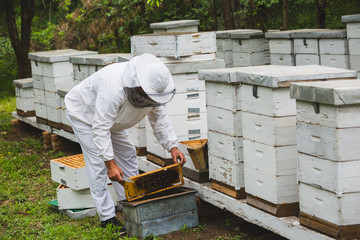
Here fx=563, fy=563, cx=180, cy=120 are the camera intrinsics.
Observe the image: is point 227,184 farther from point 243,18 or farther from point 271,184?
point 243,18

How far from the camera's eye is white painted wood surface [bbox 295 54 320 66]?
304 inches

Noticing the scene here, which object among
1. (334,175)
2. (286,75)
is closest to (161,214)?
(286,75)

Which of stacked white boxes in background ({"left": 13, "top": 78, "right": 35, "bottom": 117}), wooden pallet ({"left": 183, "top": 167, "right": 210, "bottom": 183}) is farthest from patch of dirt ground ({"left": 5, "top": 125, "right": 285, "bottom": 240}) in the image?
stacked white boxes in background ({"left": 13, "top": 78, "right": 35, "bottom": 117})

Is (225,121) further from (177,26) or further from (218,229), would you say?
(177,26)

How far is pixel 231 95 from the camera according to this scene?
4746 mm

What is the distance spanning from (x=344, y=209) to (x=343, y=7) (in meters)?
10.2

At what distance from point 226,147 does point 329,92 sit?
1.48m

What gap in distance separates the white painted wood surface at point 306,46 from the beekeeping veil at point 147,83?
362 cm

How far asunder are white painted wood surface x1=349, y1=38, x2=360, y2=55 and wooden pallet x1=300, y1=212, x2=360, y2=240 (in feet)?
11.7

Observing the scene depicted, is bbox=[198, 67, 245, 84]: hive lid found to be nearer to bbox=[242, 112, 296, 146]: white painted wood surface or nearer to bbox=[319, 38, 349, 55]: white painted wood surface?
bbox=[242, 112, 296, 146]: white painted wood surface

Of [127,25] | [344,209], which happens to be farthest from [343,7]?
[344,209]

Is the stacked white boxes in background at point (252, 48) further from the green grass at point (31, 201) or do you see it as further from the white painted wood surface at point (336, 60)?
the green grass at point (31, 201)

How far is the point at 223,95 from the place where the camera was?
4.88m

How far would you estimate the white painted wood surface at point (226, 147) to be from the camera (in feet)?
15.7
